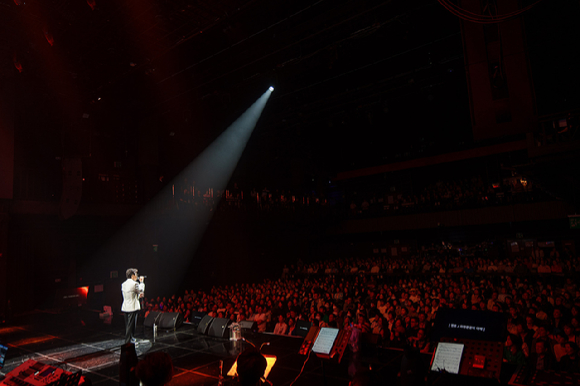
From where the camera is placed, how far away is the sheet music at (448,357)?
3.40 m

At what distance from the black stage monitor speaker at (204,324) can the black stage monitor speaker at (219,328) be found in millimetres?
186

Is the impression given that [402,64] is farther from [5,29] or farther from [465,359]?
[5,29]

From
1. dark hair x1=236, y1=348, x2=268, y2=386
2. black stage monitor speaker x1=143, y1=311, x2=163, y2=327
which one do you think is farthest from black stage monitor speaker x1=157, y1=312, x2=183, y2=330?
dark hair x1=236, y1=348, x2=268, y2=386

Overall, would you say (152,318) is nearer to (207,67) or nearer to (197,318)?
(197,318)

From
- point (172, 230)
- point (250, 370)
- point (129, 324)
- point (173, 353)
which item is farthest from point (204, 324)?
point (172, 230)

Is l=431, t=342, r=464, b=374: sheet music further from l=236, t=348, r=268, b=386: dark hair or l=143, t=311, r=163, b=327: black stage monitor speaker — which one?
l=143, t=311, r=163, b=327: black stage monitor speaker

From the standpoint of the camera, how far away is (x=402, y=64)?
11375 millimetres

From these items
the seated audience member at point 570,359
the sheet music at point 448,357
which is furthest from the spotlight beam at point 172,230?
the sheet music at point 448,357

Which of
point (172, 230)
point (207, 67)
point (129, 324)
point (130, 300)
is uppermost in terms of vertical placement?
point (207, 67)

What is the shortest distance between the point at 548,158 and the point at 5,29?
13698mm

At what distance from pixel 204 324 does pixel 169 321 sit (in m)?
1.15

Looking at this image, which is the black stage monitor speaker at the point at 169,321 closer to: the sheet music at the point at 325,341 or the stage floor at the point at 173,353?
the stage floor at the point at 173,353

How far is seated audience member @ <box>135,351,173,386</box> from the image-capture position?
7.77 ft

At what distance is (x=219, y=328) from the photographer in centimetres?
752
